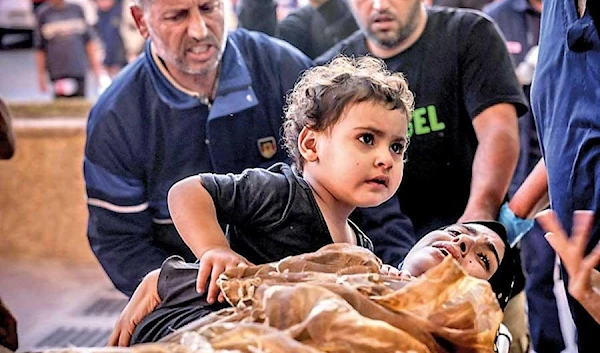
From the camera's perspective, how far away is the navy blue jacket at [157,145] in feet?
5.36

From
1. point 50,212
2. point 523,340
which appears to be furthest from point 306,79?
point 50,212

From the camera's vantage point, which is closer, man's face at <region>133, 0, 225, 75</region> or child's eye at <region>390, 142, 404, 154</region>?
child's eye at <region>390, 142, 404, 154</region>

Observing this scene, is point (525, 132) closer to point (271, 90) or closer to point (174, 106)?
point (271, 90)

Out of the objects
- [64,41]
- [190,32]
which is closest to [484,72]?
[190,32]

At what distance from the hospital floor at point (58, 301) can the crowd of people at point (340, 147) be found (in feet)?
4.44

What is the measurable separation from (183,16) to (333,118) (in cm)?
47

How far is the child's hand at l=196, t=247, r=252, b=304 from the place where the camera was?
1.12 metres

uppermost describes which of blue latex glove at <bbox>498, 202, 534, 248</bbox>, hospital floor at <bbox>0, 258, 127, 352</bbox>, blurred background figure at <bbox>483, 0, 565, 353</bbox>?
blue latex glove at <bbox>498, 202, 534, 248</bbox>

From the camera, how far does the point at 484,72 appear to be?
5.55 ft

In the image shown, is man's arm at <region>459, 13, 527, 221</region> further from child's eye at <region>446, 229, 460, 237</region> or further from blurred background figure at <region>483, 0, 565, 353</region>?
blurred background figure at <region>483, 0, 565, 353</region>

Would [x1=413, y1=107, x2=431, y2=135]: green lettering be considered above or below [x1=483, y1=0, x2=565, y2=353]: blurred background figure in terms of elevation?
above

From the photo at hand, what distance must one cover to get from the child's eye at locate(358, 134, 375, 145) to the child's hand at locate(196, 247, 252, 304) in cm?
26

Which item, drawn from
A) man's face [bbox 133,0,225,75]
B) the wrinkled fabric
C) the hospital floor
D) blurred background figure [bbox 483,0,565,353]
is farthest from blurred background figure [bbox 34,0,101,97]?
the wrinkled fabric

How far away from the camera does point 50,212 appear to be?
137 inches
